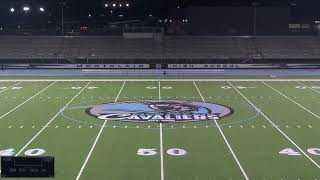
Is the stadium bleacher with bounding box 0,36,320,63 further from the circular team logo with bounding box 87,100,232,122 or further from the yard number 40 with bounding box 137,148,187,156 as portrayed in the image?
the yard number 40 with bounding box 137,148,187,156

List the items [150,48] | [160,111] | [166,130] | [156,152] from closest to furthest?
[156,152] < [166,130] < [160,111] < [150,48]

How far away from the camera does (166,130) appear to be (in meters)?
15.6

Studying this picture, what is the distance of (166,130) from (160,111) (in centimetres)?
299

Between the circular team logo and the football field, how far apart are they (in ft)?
0.11

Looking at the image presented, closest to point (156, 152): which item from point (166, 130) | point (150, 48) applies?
point (166, 130)

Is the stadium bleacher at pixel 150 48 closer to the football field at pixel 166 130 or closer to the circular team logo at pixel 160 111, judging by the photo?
the football field at pixel 166 130

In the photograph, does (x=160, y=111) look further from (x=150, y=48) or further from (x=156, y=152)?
(x=150, y=48)

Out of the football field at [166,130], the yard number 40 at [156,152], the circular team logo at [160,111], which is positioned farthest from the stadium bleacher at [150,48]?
the yard number 40 at [156,152]

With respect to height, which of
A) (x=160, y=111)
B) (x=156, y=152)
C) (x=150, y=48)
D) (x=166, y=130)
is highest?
(x=150, y=48)

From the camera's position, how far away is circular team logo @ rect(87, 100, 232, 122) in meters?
17.3

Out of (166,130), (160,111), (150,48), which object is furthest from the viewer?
(150,48)

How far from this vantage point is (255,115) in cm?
1803

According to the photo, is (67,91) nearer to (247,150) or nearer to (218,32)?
(247,150)

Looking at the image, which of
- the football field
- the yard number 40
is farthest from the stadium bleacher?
the yard number 40
